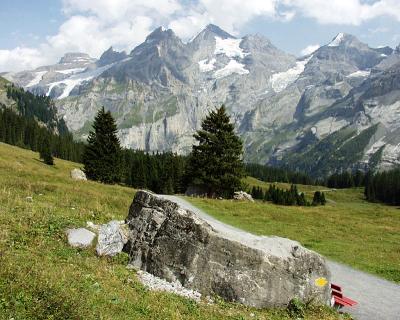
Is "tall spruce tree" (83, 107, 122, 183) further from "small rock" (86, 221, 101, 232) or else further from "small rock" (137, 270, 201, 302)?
"small rock" (137, 270, 201, 302)

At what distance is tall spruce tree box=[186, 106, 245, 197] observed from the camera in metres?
62.1

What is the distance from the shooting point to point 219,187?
63.9 metres

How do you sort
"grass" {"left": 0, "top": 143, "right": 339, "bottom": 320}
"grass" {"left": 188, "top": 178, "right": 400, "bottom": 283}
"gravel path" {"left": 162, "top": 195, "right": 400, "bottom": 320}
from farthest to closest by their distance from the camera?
"grass" {"left": 188, "top": 178, "right": 400, "bottom": 283}, "gravel path" {"left": 162, "top": 195, "right": 400, "bottom": 320}, "grass" {"left": 0, "top": 143, "right": 339, "bottom": 320}

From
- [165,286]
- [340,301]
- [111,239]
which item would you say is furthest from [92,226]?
[340,301]

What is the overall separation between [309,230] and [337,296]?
813 inches

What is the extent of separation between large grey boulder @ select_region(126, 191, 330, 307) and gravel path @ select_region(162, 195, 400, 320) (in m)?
1.14

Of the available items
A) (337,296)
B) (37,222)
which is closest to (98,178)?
(37,222)

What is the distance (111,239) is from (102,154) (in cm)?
5757

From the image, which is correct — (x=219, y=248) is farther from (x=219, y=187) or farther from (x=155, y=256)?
(x=219, y=187)

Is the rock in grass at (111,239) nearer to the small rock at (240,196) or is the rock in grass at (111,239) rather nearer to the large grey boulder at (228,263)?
the large grey boulder at (228,263)

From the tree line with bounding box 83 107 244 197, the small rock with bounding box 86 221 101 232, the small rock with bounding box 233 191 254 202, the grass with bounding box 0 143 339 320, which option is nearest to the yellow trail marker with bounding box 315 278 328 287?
the grass with bounding box 0 143 339 320

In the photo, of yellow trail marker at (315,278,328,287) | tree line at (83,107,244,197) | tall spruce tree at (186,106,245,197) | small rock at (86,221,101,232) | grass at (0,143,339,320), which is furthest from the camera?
tree line at (83,107,244,197)

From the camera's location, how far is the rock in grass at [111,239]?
62.6 ft

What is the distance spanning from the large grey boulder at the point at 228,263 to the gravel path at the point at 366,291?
114 centimetres
